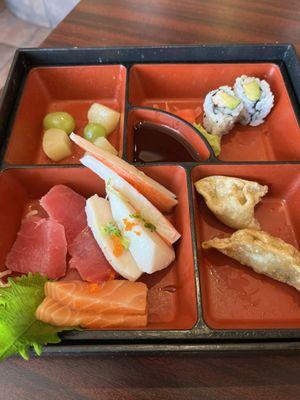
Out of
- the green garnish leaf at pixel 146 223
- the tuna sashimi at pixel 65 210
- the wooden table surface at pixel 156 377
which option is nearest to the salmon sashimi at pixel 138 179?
the green garnish leaf at pixel 146 223

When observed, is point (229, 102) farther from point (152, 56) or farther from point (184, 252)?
point (184, 252)

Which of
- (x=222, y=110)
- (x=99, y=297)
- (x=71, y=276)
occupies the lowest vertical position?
(x=71, y=276)

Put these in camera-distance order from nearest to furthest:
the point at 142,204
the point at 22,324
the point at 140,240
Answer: the point at 22,324 → the point at 140,240 → the point at 142,204

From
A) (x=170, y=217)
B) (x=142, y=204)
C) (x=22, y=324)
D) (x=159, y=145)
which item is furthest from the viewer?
(x=159, y=145)

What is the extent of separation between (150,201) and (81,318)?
1.77ft

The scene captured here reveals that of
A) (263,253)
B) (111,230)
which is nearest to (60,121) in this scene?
(111,230)

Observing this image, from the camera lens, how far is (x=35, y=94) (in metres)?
1.77

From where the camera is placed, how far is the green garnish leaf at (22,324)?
36.9 inches

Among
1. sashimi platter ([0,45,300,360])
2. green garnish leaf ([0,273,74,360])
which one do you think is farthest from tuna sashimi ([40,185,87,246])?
green garnish leaf ([0,273,74,360])

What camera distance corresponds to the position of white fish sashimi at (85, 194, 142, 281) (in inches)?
47.9

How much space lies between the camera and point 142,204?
1.33 meters

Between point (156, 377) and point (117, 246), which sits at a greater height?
point (117, 246)

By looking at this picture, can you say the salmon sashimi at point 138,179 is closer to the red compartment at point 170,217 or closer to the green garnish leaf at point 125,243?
the red compartment at point 170,217

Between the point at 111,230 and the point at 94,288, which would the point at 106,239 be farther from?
the point at 94,288
